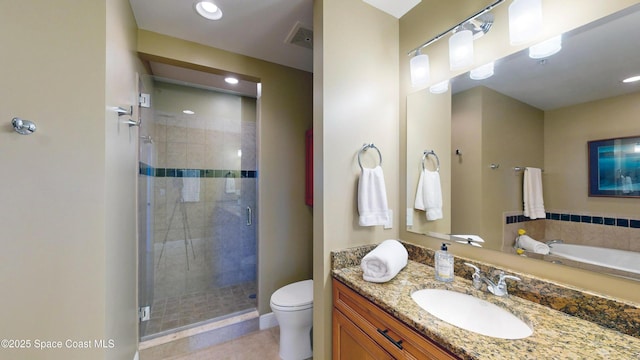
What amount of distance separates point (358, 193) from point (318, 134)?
1.43 feet

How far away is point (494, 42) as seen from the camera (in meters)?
1.16

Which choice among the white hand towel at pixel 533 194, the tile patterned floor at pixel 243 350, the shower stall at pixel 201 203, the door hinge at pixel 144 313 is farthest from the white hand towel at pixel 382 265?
the door hinge at pixel 144 313

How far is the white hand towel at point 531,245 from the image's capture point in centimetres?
102

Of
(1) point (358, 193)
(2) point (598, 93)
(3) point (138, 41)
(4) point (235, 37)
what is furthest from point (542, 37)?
(3) point (138, 41)

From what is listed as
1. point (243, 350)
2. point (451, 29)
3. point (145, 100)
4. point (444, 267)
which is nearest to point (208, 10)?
point (145, 100)

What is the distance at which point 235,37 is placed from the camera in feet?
6.12

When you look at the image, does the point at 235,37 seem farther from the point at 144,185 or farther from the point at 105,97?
the point at 144,185

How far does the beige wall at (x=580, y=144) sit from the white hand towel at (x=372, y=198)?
0.75 metres

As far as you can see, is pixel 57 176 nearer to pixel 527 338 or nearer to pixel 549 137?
pixel 527 338

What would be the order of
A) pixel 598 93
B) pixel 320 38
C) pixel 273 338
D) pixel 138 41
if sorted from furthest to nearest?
1. pixel 273 338
2. pixel 138 41
3. pixel 320 38
4. pixel 598 93

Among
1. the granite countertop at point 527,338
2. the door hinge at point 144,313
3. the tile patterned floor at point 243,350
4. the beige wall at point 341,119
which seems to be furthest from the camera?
the door hinge at point 144,313

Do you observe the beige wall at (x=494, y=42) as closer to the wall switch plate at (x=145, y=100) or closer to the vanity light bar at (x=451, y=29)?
the vanity light bar at (x=451, y=29)

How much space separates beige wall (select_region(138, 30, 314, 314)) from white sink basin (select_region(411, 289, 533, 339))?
59.0 inches

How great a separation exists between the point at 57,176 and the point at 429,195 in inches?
74.7
